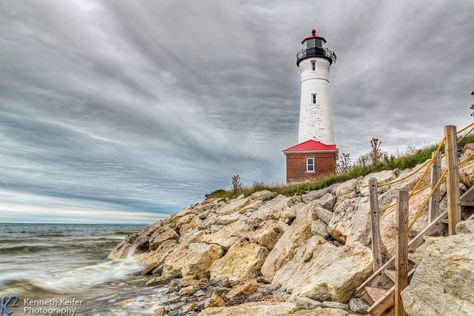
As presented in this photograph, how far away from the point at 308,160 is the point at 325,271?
1744cm

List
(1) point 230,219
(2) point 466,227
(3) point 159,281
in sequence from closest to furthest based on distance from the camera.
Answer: (2) point 466,227, (3) point 159,281, (1) point 230,219

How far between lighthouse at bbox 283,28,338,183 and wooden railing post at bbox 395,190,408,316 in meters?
16.3

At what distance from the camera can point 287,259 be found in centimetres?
734

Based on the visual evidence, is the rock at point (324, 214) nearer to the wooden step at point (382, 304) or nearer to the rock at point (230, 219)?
the wooden step at point (382, 304)

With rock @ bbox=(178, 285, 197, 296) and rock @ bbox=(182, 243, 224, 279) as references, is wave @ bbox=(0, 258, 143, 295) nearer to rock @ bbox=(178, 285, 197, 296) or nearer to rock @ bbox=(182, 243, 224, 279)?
rock @ bbox=(182, 243, 224, 279)

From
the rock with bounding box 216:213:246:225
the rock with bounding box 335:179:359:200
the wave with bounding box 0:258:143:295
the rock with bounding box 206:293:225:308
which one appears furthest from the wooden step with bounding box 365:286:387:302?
the wave with bounding box 0:258:143:295

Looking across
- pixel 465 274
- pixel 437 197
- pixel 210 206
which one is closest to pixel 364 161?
pixel 437 197

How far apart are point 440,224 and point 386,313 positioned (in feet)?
5.74

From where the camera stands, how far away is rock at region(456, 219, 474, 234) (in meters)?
3.88

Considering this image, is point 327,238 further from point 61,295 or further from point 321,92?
point 321,92

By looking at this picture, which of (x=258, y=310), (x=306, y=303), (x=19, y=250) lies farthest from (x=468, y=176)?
(x=19, y=250)

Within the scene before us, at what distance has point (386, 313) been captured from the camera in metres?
4.23

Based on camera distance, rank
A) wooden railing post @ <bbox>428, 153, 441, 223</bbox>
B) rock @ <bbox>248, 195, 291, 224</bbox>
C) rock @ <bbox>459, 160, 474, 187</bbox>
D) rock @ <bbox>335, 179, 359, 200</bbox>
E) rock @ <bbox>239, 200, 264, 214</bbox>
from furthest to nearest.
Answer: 1. rock @ <bbox>239, 200, 264, 214</bbox>
2. rock @ <bbox>248, 195, 291, 224</bbox>
3. rock @ <bbox>335, 179, 359, 200</bbox>
4. rock @ <bbox>459, 160, 474, 187</bbox>
5. wooden railing post @ <bbox>428, 153, 441, 223</bbox>

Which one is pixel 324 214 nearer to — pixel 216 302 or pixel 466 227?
pixel 216 302
